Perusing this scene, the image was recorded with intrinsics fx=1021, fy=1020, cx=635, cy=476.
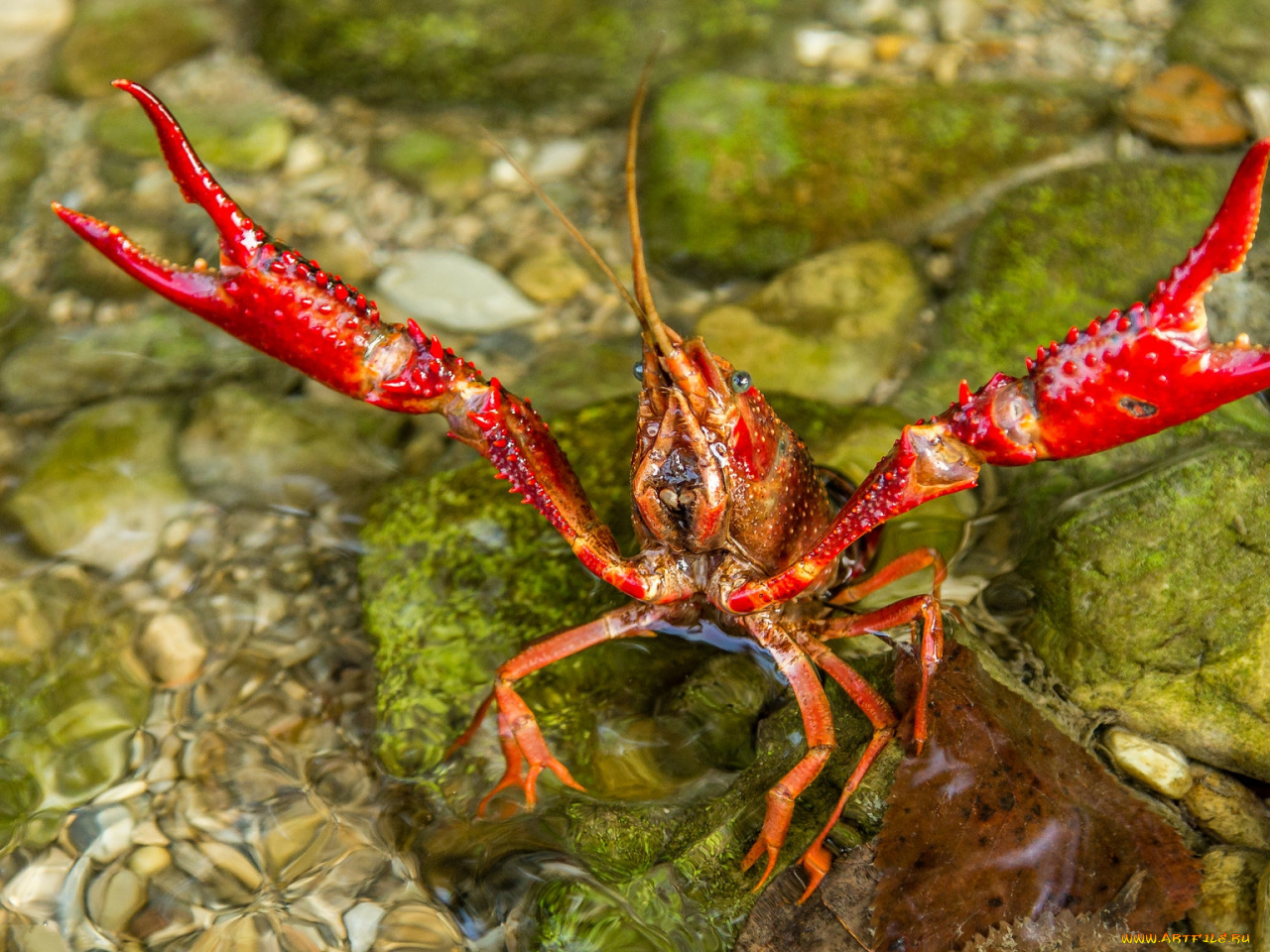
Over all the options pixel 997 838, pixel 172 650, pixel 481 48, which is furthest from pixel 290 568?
pixel 481 48

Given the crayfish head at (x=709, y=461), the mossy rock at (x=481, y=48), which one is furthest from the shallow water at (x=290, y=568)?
the crayfish head at (x=709, y=461)

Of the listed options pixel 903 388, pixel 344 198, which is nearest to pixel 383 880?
pixel 903 388

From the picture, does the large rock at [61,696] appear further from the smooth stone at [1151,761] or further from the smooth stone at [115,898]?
the smooth stone at [1151,761]

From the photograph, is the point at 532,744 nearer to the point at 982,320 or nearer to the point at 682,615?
the point at 682,615

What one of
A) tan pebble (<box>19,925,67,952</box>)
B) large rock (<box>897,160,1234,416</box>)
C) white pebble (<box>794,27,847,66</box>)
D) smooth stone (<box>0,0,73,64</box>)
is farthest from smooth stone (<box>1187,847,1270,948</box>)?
smooth stone (<box>0,0,73,64</box>)

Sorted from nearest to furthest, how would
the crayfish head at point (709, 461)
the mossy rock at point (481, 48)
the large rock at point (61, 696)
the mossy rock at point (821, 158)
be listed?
1. the crayfish head at point (709, 461)
2. the large rock at point (61, 696)
3. the mossy rock at point (821, 158)
4. the mossy rock at point (481, 48)

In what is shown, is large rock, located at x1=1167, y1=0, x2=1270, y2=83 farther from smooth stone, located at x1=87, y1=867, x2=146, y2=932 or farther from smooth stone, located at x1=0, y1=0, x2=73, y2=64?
smooth stone, located at x1=0, y1=0, x2=73, y2=64
